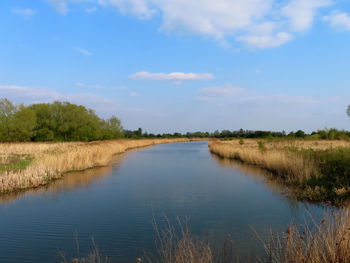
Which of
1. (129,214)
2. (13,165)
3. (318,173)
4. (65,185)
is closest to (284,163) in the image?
(318,173)

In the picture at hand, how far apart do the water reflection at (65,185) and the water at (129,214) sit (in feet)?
0.12

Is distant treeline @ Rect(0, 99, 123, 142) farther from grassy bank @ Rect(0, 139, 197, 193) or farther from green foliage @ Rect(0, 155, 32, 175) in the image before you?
green foliage @ Rect(0, 155, 32, 175)

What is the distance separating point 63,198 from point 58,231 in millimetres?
3953

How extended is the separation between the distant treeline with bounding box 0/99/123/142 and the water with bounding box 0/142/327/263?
115 ft

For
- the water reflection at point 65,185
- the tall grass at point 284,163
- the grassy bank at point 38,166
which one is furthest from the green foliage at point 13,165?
the tall grass at point 284,163

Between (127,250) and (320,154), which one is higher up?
(320,154)

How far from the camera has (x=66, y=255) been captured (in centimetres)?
595

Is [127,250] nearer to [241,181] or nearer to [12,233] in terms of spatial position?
[12,233]

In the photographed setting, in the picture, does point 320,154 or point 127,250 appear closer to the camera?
point 127,250

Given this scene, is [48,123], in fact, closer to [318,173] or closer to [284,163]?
[284,163]

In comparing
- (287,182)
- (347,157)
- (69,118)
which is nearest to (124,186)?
(287,182)

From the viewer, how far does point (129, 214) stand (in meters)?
9.02

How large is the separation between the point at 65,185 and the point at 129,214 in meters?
6.03

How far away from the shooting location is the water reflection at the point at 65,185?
11.5 m
